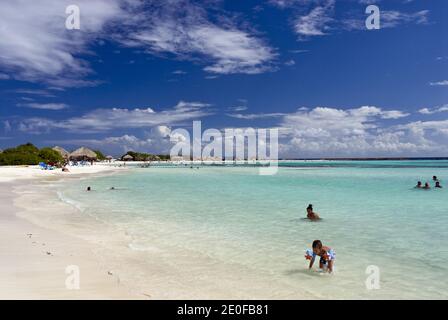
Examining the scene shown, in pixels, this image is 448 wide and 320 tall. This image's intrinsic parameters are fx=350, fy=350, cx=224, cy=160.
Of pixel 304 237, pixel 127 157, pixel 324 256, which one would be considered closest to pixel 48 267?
pixel 324 256

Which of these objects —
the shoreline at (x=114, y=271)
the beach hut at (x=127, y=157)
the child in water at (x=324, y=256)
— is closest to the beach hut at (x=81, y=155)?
the beach hut at (x=127, y=157)

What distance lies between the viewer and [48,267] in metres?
7.43

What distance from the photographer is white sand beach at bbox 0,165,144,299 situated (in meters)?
5.98

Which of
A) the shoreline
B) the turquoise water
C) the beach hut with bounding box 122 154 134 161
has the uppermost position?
the beach hut with bounding box 122 154 134 161

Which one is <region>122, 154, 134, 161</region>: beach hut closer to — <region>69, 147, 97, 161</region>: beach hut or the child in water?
<region>69, 147, 97, 161</region>: beach hut

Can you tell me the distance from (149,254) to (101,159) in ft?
451

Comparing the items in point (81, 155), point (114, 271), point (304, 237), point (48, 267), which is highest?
point (81, 155)

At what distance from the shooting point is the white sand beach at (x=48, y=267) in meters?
5.98

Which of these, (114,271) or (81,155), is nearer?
(114,271)

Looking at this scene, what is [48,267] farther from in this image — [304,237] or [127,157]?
[127,157]

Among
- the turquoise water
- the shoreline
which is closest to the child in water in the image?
the turquoise water

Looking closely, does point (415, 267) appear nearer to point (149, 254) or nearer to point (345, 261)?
point (345, 261)

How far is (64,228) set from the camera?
12109mm

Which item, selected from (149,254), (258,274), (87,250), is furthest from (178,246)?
(258,274)
